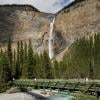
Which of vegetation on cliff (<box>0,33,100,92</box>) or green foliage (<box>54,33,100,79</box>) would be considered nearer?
vegetation on cliff (<box>0,33,100,92</box>)

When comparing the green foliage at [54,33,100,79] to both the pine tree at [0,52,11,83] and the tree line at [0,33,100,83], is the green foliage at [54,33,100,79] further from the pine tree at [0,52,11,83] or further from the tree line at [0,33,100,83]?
the pine tree at [0,52,11,83]

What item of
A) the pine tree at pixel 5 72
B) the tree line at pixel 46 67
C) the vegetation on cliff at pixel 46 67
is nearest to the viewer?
the pine tree at pixel 5 72

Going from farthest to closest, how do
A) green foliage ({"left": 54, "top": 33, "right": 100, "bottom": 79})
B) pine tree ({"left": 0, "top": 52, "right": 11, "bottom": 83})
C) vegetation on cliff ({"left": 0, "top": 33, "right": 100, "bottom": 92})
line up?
green foliage ({"left": 54, "top": 33, "right": 100, "bottom": 79}) < vegetation on cliff ({"left": 0, "top": 33, "right": 100, "bottom": 92}) < pine tree ({"left": 0, "top": 52, "right": 11, "bottom": 83})

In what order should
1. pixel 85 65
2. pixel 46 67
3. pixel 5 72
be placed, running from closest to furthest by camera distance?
pixel 5 72 < pixel 46 67 < pixel 85 65

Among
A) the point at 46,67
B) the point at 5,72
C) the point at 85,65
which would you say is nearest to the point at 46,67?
the point at 46,67

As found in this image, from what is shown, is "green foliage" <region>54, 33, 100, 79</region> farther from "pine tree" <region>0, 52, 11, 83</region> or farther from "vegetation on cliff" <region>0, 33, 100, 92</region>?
"pine tree" <region>0, 52, 11, 83</region>

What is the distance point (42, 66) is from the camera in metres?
121

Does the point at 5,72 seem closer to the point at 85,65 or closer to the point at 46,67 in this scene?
the point at 46,67

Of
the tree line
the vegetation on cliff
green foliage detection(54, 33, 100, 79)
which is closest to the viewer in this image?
the vegetation on cliff

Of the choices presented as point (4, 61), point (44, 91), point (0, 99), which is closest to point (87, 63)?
point (4, 61)

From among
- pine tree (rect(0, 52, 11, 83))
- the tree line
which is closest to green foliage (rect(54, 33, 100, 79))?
the tree line

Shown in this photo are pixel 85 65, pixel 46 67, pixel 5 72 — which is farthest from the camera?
pixel 85 65

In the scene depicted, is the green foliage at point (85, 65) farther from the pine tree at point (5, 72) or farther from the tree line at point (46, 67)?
the pine tree at point (5, 72)

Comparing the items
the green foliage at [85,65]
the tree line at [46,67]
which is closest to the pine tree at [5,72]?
the tree line at [46,67]
